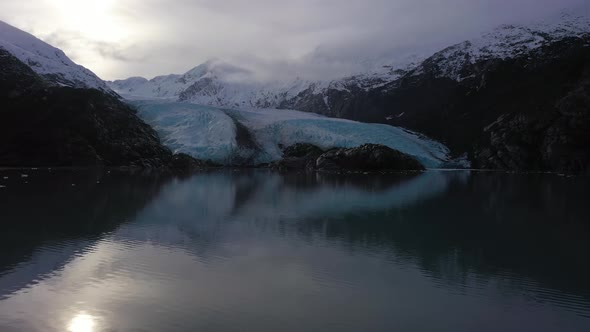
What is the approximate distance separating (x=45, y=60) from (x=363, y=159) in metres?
63.2

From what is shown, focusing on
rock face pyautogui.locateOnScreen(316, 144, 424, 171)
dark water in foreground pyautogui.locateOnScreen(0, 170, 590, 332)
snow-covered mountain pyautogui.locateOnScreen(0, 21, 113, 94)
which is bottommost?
dark water in foreground pyautogui.locateOnScreen(0, 170, 590, 332)

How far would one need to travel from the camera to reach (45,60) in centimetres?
10044

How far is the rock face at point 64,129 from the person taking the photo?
69.1 metres

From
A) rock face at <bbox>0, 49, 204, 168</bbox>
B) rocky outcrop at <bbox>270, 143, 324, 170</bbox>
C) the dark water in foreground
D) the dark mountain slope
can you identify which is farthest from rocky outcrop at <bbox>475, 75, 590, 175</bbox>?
the dark water in foreground

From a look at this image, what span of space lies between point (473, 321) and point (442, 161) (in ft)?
296

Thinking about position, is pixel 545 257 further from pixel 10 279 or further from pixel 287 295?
pixel 10 279

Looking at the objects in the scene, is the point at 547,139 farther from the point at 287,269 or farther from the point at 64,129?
the point at 287,269

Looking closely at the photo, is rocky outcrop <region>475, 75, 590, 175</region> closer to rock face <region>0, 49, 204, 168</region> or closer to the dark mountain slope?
the dark mountain slope

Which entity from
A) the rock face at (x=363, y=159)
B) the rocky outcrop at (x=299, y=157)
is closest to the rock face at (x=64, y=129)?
the rocky outcrop at (x=299, y=157)

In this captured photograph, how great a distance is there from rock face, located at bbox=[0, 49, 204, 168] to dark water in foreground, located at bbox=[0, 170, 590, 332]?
4805 cm

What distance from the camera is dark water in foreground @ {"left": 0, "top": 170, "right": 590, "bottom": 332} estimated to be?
364 inches

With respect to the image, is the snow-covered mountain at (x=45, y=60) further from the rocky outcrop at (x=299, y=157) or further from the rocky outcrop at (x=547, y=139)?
the rocky outcrop at (x=547, y=139)

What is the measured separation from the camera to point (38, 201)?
84.9 ft

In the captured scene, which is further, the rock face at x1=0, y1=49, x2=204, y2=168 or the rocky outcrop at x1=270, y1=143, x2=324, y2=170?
the rocky outcrop at x1=270, y1=143, x2=324, y2=170
